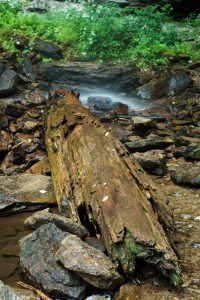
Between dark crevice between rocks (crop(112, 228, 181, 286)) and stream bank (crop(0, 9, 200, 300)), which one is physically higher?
dark crevice between rocks (crop(112, 228, 181, 286))

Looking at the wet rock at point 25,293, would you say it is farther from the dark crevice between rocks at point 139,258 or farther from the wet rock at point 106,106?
the wet rock at point 106,106

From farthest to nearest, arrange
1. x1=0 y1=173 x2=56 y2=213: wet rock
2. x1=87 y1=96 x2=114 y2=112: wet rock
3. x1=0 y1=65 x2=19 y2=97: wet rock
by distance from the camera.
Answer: x1=87 y1=96 x2=114 y2=112: wet rock < x1=0 y1=65 x2=19 y2=97: wet rock < x1=0 y1=173 x2=56 y2=213: wet rock

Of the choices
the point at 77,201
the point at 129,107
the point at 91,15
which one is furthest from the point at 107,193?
the point at 91,15

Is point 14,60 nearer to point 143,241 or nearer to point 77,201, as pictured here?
point 77,201

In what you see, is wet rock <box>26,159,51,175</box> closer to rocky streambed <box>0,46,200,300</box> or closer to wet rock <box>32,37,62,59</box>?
rocky streambed <box>0,46,200,300</box>

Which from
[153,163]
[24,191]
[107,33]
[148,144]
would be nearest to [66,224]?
[24,191]

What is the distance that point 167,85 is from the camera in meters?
10.8

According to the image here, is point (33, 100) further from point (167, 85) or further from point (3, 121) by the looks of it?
point (167, 85)

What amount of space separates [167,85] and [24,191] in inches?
261

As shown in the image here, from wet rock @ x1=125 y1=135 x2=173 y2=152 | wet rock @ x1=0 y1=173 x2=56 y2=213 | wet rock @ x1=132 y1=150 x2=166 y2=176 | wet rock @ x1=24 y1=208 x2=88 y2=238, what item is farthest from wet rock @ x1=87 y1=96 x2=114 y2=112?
wet rock @ x1=24 y1=208 x2=88 y2=238

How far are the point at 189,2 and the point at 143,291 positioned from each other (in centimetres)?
1361

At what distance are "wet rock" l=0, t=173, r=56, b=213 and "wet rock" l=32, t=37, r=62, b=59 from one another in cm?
677

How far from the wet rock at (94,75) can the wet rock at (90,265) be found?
27.8ft

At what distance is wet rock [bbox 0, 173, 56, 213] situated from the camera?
5.16 metres
